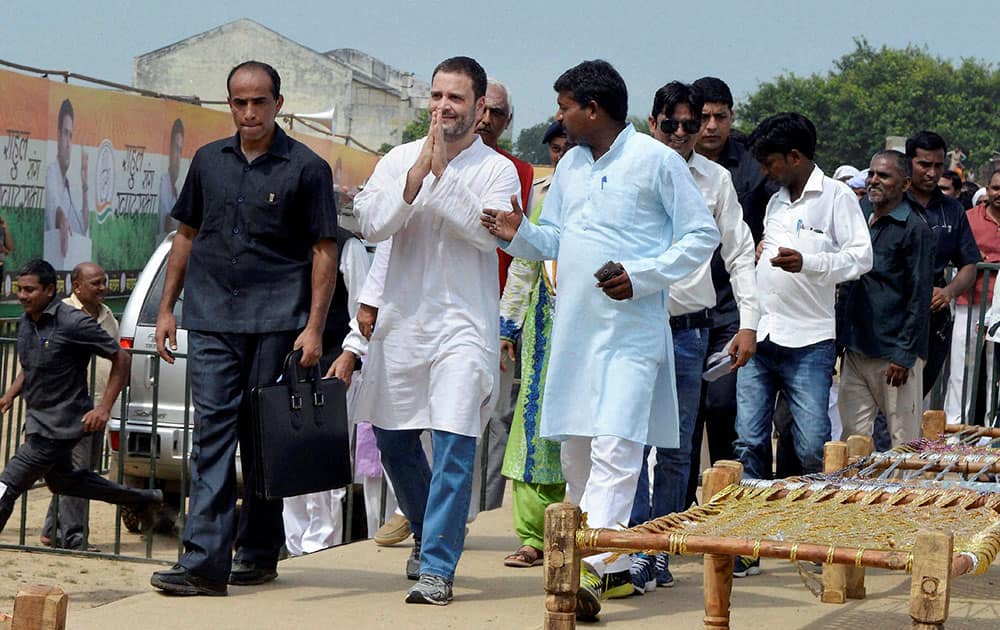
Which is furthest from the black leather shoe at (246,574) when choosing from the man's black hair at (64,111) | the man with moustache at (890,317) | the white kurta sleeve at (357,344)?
the man's black hair at (64,111)

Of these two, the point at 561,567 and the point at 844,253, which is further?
the point at 844,253

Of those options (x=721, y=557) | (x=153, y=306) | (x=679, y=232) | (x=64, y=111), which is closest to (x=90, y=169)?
(x=64, y=111)

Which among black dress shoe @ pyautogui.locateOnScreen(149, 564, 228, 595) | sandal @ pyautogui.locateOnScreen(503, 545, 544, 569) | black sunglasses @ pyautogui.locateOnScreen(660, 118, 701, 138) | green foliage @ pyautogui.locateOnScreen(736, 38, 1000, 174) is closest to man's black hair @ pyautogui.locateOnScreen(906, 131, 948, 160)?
black sunglasses @ pyautogui.locateOnScreen(660, 118, 701, 138)

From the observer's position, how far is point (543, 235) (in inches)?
230

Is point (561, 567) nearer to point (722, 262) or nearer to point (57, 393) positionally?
point (722, 262)

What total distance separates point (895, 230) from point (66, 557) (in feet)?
16.2

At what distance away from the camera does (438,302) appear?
6.03m

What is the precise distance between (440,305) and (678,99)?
57.4 inches

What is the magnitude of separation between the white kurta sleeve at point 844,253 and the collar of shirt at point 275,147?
7.47ft

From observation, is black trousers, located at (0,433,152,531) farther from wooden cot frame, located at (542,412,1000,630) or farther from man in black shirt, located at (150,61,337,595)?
wooden cot frame, located at (542,412,1000,630)

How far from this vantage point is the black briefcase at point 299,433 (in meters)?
5.86

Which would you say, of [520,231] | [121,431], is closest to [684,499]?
[520,231]

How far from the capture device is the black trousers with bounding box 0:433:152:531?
323 inches

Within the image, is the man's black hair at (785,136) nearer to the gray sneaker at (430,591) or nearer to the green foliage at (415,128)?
the gray sneaker at (430,591)
